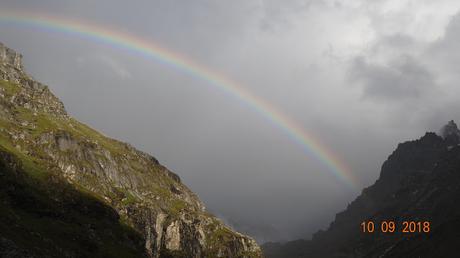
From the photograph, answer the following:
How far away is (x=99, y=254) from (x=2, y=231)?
68329 millimetres

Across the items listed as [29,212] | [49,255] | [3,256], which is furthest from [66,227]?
[3,256]

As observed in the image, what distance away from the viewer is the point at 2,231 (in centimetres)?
13250

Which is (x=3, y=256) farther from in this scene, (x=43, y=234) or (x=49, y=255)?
(x=43, y=234)

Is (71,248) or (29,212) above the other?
(29,212)

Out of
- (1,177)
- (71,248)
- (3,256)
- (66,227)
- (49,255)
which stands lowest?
(3,256)

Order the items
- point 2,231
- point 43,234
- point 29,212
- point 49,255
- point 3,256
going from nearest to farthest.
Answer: point 3,256, point 2,231, point 49,255, point 43,234, point 29,212

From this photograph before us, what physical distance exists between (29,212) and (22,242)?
211 feet

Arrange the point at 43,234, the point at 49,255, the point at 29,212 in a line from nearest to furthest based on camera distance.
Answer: the point at 49,255, the point at 43,234, the point at 29,212

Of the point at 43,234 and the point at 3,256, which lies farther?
the point at 43,234

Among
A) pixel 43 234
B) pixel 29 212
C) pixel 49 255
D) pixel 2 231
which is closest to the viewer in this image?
pixel 2 231

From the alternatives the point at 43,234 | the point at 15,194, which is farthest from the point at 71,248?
the point at 15,194

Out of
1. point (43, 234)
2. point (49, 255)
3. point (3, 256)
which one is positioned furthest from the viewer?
point (43, 234)

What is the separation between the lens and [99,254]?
196125 millimetres

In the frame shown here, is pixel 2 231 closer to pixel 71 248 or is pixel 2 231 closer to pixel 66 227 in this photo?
pixel 71 248
